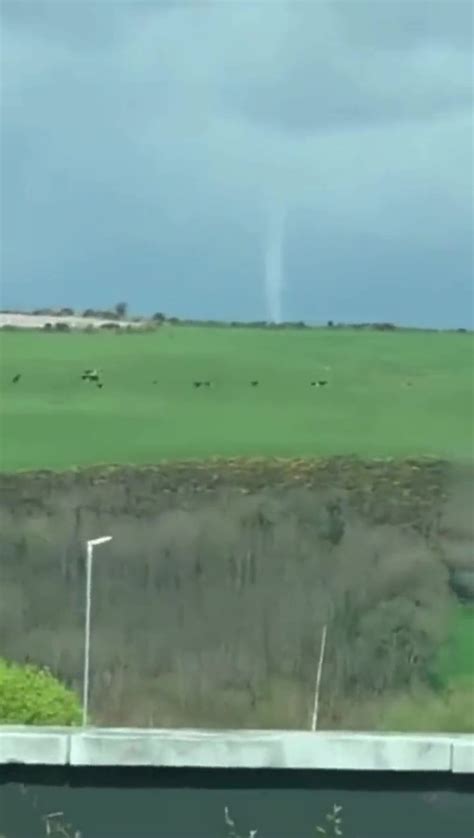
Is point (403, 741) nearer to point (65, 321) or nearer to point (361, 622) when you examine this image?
point (361, 622)

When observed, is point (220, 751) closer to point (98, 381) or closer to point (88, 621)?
point (88, 621)

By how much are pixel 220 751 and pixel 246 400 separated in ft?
2.85

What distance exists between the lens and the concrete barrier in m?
2.20

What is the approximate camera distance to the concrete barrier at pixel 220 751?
2.20 m

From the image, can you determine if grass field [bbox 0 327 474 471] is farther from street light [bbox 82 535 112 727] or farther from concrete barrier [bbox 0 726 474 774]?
concrete barrier [bbox 0 726 474 774]

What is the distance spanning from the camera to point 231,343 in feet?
9.61

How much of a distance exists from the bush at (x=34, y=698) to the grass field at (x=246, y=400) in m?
0.41

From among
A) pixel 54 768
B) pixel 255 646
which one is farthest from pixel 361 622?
pixel 54 768

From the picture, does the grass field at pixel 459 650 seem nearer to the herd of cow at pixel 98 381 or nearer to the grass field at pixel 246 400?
the grass field at pixel 246 400

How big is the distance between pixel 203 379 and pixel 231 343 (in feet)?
0.30

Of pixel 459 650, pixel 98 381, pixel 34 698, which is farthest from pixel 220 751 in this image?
pixel 98 381

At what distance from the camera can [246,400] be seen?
290cm

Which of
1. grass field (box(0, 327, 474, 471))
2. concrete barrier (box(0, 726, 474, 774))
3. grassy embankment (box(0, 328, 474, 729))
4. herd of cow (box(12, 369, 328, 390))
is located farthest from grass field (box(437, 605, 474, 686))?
concrete barrier (box(0, 726, 474, 774))

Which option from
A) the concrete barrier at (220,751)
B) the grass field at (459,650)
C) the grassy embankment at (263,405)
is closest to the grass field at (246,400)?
the grassy embankment at (263,405)
